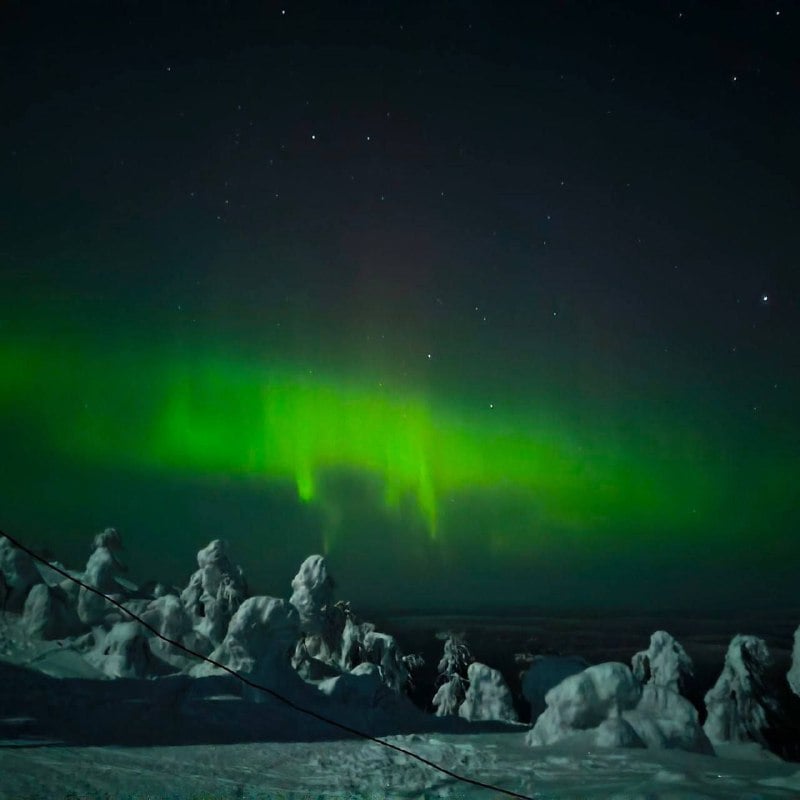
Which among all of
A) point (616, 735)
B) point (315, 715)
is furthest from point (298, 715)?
point (616, 735)

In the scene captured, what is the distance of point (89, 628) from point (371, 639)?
7.06 m

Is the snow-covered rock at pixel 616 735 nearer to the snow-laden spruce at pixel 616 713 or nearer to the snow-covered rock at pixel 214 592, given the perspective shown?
the snow-laden spruce at pixel 616 713

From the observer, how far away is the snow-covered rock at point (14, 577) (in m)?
16.8

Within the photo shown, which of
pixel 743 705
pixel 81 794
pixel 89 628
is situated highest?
pixel 89 628

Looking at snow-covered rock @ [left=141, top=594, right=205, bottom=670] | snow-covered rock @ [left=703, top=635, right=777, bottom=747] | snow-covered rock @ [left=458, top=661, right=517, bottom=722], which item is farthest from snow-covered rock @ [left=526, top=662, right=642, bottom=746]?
snow-covered rock @ [left=141, top=594, right=205, bottom=670]

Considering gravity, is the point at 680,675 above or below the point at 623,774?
above

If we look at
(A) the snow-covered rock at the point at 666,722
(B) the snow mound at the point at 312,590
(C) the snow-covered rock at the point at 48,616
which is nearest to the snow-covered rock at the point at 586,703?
(A) the snow-covered rock at the point at 666,722

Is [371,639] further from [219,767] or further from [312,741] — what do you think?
[219,767]

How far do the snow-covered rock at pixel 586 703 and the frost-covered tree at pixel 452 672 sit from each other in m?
6.79

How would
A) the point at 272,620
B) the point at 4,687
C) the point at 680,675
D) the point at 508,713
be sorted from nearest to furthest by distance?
the point at 4,687 → the point at 272,620 → the point at 680,675 → the point at 508,713

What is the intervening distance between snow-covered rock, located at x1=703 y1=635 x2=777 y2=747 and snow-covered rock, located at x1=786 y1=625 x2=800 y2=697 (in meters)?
0.88

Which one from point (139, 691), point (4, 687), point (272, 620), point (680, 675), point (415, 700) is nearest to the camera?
point (4, 687)

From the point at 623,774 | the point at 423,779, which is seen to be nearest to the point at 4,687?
the point at 423,779

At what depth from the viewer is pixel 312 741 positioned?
47.5 feet
